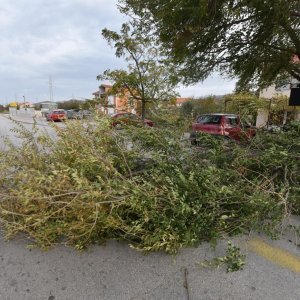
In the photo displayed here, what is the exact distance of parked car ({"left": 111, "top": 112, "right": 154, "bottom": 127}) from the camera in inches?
146

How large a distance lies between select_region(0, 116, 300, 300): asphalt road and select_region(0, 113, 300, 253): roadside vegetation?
13cm

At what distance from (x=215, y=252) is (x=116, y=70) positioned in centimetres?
1380

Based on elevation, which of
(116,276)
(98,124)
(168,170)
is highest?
(98,124)

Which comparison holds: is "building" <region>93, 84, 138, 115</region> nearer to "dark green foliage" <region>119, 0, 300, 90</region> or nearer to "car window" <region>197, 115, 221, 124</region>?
"dark green foliage" <region>119, 0, 300, 90</region>

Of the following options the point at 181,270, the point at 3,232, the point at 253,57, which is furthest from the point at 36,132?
the point at 253,57

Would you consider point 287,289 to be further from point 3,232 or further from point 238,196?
point 3,232

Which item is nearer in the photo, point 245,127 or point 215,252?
point 215,252

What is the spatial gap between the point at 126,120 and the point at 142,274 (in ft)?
7.87

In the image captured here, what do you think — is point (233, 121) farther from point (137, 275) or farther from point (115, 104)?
point (137, 275)

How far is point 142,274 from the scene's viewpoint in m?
2.21

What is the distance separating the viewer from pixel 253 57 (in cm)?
718

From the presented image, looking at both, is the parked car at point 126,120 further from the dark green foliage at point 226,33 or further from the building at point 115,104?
the dark green foliage at point 226,33

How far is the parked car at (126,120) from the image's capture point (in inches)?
146

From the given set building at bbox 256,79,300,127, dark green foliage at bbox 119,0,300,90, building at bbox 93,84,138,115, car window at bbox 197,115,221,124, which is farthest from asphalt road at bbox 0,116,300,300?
car window at bbox 197,115,221,124
